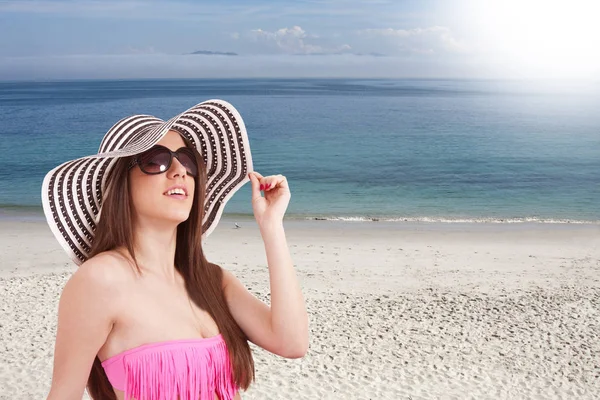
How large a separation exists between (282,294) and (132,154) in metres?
0.63

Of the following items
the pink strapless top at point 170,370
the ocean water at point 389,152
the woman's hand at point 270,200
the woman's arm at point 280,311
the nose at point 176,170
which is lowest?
the ocean water at point 389,152

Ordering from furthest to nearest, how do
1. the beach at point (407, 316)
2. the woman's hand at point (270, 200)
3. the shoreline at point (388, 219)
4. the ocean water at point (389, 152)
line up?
the ocean water at point (389, 152), the shoreline at point (388, 219), the beach at point (407, 316), the woman's hand at point (270, 200)

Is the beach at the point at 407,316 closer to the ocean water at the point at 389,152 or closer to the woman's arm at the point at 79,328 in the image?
the woman's arm at the point at 79,328

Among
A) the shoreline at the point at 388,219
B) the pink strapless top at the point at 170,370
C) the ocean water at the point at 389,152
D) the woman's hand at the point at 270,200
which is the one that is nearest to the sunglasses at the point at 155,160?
the woman's hand at the point at 270,200

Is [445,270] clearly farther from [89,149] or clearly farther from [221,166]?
[89,149]

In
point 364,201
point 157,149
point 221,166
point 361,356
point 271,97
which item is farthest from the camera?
point 271,97

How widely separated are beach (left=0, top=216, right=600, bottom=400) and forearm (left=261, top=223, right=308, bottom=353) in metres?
3.62

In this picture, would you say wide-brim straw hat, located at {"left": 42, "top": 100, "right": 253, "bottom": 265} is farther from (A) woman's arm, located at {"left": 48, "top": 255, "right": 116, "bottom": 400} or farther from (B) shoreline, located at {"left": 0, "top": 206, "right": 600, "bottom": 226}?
(B) shoreline, located at {"left": 0, "top": 206, "right": 600, "bottom": 226}

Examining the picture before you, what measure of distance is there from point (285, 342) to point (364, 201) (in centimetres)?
1911

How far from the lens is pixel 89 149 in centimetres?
3816

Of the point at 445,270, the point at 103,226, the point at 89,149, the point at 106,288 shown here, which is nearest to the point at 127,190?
the point at 103,226

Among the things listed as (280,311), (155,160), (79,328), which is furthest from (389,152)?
(79,328)

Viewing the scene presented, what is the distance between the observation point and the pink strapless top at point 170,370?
7.47 feet

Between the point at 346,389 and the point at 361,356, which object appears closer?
the point at 346,389
